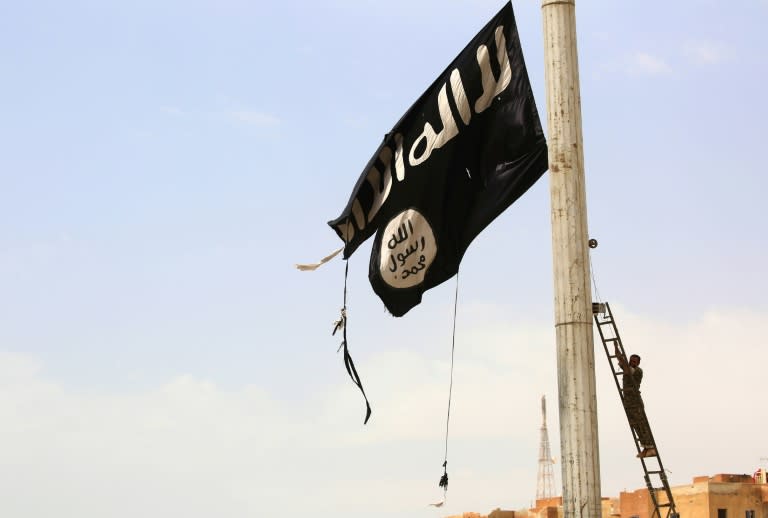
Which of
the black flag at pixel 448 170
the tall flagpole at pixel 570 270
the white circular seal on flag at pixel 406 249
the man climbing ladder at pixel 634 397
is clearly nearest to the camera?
the tall flagpole at pixel 570 270

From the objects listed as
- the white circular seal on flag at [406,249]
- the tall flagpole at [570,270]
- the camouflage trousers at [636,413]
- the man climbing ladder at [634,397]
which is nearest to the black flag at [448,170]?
the white circular seal on flag at [406,249]

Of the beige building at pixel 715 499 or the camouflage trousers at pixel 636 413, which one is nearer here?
the camouflage trousers at pixel 636 413

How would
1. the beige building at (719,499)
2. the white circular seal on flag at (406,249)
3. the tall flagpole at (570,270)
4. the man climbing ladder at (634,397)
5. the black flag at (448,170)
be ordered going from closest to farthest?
1. the tall flagpole at (570,270)
2. the black flag at (448,170)
3. the white circular seal on flag at (406,249)
4. the man climbing ladder at (634,397)
5. the beige building at (719,499)

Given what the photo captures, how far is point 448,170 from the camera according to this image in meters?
12.3

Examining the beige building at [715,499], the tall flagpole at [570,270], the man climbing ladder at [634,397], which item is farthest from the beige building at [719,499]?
the tall flagpole at [570,270]

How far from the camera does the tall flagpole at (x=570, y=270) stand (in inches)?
380

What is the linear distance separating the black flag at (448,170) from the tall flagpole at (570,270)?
121 cm

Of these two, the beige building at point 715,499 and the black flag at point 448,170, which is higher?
the beige building at point 715,499

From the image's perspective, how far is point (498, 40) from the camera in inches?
471

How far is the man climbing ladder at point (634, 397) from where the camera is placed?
1720cm

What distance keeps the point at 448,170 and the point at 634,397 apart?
6.66 metres

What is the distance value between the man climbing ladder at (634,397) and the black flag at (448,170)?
5.34 metres

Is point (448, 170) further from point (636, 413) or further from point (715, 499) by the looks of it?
point (715, 499)

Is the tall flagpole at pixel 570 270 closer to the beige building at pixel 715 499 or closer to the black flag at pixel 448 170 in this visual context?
the black flag at pixel 448 170
